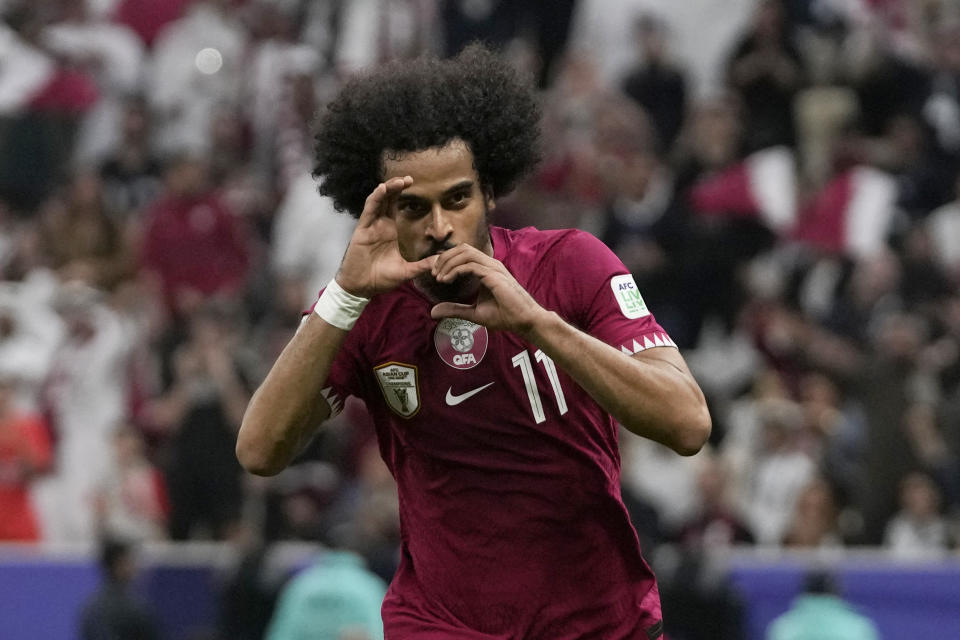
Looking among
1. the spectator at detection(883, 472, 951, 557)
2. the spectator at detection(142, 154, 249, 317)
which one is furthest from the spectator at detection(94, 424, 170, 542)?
the spectator at detection(883, 472, 951, 557)

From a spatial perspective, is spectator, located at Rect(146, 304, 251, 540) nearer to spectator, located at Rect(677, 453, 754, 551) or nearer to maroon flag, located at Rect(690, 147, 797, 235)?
spectator, located at Rect(677, 453, 754, 551)

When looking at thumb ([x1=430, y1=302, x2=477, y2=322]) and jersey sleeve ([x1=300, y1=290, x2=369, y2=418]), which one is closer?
thumb ([x1=430, y1=302, x2=477, y2=322])

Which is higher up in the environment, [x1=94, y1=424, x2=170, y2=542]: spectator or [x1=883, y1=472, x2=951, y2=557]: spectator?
[x1=94, y1=424, x2=170, y2=542]: spectator

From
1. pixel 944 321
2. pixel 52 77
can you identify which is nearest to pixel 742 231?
pixel 944 321

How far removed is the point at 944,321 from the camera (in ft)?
38.3

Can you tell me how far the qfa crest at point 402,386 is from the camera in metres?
4.71

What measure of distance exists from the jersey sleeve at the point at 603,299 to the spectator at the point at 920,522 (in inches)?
244

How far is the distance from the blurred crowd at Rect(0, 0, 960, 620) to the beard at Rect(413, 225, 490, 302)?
16.9 feet

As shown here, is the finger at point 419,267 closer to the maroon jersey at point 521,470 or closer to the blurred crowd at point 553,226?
the maroon jersey at point 521,470

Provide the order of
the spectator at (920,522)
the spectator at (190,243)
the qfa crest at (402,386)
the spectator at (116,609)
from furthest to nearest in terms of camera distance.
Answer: the spectator at (190,243), the spectator at (920,522), the spectator at (116,609), the qfa crest at (402,386)

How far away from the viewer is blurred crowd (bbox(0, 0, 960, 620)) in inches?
430

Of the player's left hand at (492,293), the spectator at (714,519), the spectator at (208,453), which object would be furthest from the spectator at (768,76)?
the player's left hand at (492,293)

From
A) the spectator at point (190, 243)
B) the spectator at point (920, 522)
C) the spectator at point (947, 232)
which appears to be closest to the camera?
the spectator at point (920, 522)

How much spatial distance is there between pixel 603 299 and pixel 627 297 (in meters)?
0.06
